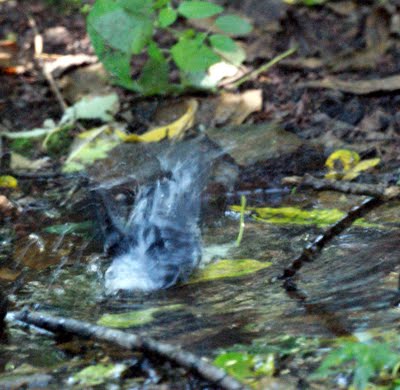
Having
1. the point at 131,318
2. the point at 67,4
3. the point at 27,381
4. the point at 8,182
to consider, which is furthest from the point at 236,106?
the point at 27,381

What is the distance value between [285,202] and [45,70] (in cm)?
242

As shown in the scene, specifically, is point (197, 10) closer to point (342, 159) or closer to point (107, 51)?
point (107, 51)

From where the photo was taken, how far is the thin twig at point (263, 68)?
5.08 meters

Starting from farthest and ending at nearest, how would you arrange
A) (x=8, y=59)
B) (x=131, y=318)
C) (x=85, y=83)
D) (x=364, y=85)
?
(x=8, y=59) < (x=85, y=83) < (x=364, y=85) < (x=131, y=318)

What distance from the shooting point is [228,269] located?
2822 millimetres

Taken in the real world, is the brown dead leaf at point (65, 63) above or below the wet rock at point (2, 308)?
below

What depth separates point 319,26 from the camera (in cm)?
557

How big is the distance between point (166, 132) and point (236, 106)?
53 cm

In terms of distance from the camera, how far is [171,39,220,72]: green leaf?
4395 mm

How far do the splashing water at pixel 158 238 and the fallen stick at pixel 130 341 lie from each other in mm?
394

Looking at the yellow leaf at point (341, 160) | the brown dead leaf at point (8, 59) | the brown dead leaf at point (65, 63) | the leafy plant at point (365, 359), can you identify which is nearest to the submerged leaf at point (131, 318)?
the leafy plant at point (365, 359)

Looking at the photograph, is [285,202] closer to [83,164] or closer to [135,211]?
[135,211]

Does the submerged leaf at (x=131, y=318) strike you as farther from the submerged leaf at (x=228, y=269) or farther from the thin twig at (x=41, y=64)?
the thin twig at (x=41, y=64)

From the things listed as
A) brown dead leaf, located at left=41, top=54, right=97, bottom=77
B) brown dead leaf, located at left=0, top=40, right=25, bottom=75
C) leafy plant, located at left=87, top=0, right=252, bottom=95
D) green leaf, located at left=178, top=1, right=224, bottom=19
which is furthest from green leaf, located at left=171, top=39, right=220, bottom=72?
brown dead leaf, located at left=0, top=40, right=25, bottom=75
